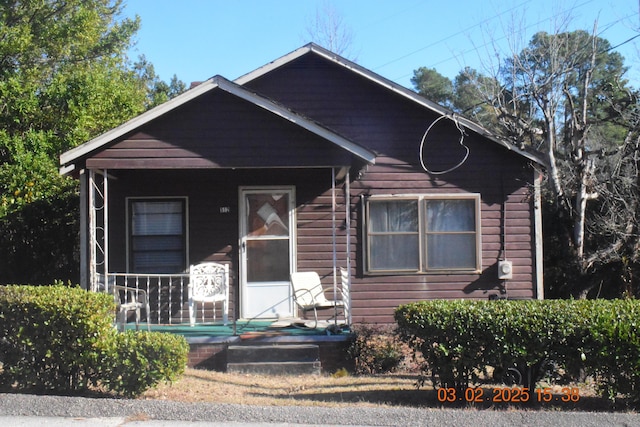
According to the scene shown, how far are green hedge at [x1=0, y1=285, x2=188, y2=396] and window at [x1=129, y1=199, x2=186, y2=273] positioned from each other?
13.5ft

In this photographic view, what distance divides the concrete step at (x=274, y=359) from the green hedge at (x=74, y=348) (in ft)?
7.03

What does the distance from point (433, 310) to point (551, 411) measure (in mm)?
1488

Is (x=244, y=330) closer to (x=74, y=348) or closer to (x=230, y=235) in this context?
(x=230, y=235)

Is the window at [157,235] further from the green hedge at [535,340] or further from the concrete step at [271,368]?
the green hedge at [535,340]

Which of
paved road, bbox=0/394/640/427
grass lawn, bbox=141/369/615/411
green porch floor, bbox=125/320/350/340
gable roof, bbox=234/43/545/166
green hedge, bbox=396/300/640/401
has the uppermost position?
gable roof, bbox=234/43/545/166

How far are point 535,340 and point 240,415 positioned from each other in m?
2.94

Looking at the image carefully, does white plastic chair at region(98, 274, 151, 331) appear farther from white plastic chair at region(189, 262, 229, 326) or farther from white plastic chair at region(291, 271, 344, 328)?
white plastic chair at region(291, 271, 344, 328)

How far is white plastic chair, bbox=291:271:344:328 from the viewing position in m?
9.91

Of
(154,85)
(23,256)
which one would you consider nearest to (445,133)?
(23,256)

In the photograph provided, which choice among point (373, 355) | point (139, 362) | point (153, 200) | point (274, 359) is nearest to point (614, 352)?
point (373, 355)

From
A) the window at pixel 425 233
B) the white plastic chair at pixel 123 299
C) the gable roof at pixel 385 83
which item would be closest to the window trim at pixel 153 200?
the white plastic chair at pixel 123 299

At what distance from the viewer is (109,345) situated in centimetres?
698

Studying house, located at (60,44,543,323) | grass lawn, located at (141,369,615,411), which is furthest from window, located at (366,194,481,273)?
grass lawn, located at (141,369,615,411)

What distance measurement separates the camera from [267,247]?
11.5 meters
